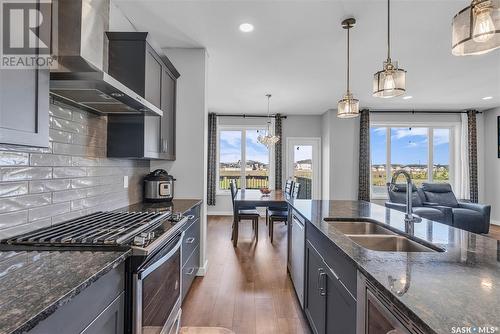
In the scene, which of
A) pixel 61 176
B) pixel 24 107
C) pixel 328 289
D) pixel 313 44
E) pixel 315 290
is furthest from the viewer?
pixel 313 44

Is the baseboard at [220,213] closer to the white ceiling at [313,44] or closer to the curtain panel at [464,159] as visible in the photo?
the white ceiling at [313,44]

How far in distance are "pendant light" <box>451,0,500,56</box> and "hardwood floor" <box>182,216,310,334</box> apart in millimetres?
2200

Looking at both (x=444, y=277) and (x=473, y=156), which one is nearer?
(x=444, y=277)

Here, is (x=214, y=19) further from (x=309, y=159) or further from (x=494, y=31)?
(x=309, y=159)

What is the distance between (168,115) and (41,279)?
2.31m

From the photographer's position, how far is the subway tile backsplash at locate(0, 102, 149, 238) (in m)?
1.35

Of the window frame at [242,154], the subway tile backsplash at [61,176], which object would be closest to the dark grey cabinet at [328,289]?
the subway tile backsplash at [61,176]

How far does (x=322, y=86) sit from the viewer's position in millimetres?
4805

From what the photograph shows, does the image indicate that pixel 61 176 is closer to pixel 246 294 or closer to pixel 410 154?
pixel 246 294

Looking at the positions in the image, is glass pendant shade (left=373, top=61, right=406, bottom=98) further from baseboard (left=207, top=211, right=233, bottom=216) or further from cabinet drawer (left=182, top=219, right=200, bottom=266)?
baseboard (left=207, top=211, right=233, bottom=216)

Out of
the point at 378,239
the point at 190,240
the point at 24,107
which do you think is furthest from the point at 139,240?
the point at 378,239

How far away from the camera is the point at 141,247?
1258 mm

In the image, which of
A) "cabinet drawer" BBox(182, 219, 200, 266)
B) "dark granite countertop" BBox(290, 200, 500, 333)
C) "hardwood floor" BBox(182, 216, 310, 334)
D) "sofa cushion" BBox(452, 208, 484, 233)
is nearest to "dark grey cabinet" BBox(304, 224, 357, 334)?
"dark granite countertop" BBox(290, 200, 500, 333)

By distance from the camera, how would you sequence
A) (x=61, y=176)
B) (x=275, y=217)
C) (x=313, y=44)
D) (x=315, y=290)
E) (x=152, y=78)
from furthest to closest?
(x=275, y=217) → (x=313, y=44) → (x=152, y=78) → (x=315, y=290) → (x=61, y=176)
